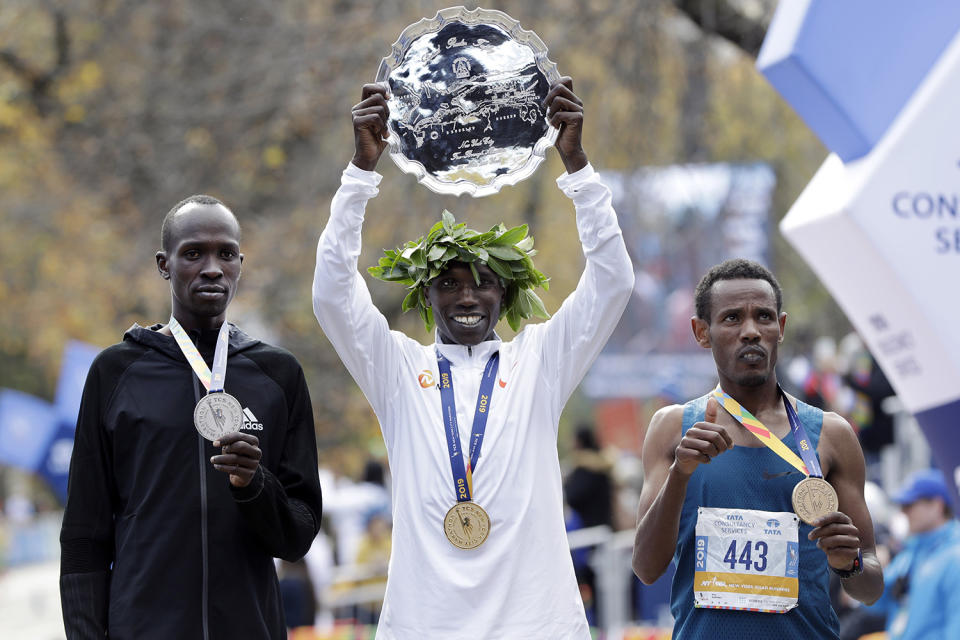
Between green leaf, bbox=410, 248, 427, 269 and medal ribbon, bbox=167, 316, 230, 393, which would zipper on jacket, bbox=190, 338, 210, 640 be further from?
green leaf, bbox=410, 248, 427, 269

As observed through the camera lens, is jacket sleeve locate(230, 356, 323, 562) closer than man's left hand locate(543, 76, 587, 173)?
Yes

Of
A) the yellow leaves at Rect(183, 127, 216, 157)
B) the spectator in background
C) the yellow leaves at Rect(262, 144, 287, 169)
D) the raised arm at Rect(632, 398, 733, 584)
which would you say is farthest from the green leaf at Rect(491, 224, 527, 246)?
the yellow leaves at Rect(262, 144, 287, 169)

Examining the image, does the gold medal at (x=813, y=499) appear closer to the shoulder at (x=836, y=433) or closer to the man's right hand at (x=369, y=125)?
the shoulder at (x=836, y=433)

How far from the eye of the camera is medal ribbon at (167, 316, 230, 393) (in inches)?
182

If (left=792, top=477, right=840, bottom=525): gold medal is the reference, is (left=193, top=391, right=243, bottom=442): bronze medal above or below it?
above

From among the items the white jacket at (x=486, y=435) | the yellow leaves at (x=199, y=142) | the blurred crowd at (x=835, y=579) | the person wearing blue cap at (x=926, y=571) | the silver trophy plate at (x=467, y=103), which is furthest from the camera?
the yellow leaves at (x=199, y=142)

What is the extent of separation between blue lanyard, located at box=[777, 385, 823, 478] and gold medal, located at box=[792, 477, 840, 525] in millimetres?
80

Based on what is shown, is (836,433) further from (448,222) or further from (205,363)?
(205,363)

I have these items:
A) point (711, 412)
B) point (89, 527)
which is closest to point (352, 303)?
point (89, 527)

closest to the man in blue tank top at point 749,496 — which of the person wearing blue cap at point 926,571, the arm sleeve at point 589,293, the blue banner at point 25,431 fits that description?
the arm sleeve at point 589,293

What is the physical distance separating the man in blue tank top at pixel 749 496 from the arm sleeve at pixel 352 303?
953mm

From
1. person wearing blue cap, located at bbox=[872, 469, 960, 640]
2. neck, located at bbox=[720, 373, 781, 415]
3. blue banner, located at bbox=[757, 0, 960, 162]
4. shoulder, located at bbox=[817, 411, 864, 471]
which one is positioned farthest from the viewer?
person wearing blue cap, located at bbox=[872, 469, 960, 640]

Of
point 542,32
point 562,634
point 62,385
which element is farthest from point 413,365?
point 62,385

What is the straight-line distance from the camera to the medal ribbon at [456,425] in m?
4.76
